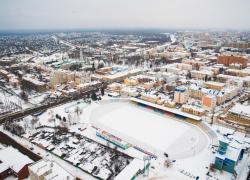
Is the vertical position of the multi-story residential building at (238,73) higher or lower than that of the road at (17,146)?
higher

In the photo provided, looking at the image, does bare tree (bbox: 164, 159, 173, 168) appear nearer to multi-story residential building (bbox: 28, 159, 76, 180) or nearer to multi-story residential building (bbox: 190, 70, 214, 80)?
multi-story residential building (bbox: 28, 159, 76, 180)

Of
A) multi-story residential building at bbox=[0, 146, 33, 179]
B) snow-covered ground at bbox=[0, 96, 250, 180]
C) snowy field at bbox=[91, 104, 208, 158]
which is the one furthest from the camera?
snowy field at bbox=[91, 104, 208, 158]

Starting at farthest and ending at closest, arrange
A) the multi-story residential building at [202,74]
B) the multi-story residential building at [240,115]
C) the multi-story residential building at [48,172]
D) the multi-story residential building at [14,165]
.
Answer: the multi-story residential building at [202,74] < the multi-story residential building at [240,115] < the multi-story residential building at [14,165] < the multi-story residential building at [48,172]

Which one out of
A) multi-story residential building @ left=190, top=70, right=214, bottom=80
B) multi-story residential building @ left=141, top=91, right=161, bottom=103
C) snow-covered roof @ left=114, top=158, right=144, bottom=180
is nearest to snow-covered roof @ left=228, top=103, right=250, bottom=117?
multi-story residential building @ left=141, top=91, right=161, bottom=103

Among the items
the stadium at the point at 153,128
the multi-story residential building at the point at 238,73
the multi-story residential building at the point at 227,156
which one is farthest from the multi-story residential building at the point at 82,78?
the multi-story residential building at the point at 238,73

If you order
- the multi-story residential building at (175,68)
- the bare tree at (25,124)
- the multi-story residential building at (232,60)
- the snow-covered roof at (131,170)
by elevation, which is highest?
the multi-story residential building at (232,60)

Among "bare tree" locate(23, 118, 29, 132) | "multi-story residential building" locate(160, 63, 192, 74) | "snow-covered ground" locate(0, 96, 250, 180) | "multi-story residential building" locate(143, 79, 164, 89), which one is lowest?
"snow-covered ground" locate(0, 96, 250, 180)

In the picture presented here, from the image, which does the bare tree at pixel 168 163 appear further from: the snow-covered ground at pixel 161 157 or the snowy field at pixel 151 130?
the snowy field at pixel 151 130
